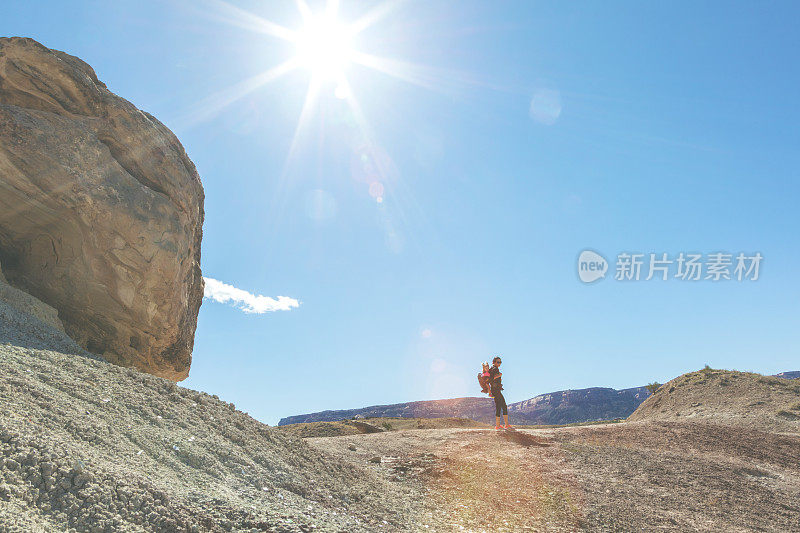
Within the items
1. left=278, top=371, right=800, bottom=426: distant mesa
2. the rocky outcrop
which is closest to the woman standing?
the rocky outcrop

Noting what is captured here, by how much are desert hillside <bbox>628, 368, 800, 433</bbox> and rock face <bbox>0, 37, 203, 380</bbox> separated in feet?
79.1

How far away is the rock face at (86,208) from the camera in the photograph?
31.3 ft

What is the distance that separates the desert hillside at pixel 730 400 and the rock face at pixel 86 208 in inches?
950

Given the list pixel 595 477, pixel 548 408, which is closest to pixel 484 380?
pixel 595 477

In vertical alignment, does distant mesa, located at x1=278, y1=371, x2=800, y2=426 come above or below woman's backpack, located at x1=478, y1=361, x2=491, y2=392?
Answer: below

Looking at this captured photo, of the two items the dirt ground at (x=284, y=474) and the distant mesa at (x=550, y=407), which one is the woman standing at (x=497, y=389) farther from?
the distant mesa at (x=550, y=407)

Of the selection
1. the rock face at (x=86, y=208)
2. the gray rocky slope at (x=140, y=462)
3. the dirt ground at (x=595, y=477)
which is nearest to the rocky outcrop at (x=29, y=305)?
the gray rocky slope at (x=140, y=462)

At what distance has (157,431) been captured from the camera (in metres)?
6.59

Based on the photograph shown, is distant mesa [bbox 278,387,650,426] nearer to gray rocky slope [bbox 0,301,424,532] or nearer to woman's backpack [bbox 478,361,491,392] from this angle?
woman's backpack [bbox 478,361,491,392]

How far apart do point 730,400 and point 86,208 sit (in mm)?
29321

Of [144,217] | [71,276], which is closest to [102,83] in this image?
[144,217]

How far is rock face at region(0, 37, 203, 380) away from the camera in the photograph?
31.3 feet

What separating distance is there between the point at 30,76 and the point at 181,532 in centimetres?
1166

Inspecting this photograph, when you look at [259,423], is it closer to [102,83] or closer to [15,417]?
[15,417]
